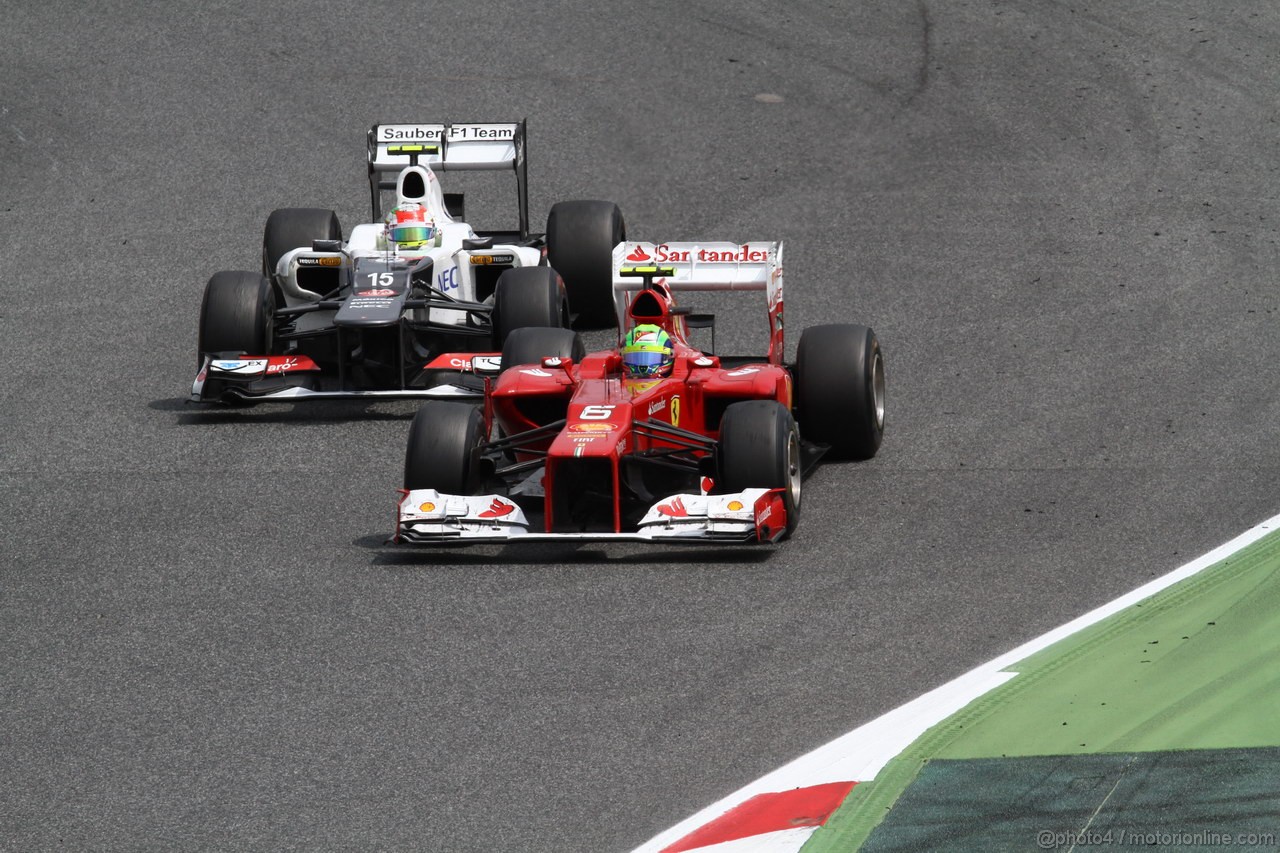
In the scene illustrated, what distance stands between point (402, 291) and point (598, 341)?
271 centimetres

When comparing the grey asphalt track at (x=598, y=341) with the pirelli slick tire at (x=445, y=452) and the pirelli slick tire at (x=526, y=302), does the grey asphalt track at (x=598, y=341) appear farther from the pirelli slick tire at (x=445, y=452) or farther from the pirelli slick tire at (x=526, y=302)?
the pirelli slick tire at (x=526, y=302)

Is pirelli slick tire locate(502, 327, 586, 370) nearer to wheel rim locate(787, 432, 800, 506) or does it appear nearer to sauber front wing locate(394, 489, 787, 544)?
sauber front wing locate(394, 489, 787, 544)

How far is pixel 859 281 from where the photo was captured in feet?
59.7

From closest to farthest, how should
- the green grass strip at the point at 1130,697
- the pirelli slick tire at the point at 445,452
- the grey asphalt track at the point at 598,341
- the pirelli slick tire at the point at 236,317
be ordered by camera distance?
the green grass strip at the point at 1130,697, the grey asphalt track at the point at 598,341, the pirelli slick tire at the point at 445,452, the pirelli slick tire at the point at 236,317

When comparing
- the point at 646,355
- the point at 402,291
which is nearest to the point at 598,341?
the point at 402,291

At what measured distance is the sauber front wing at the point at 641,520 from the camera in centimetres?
1093

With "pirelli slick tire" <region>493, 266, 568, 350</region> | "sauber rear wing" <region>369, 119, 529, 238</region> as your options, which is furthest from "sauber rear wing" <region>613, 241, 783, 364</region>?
"sauber rear wing" <region>369, 119, 529, 238</region>

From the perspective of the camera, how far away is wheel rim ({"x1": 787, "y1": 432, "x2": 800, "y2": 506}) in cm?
1141

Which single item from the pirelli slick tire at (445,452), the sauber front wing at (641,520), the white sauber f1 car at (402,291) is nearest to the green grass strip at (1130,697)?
the sauber front wing at (641,520)

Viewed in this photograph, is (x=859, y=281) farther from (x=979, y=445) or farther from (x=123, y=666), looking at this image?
(x=123, y=666)

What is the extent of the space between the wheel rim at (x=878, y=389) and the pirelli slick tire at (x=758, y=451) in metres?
1.75

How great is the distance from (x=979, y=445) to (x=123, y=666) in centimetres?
641

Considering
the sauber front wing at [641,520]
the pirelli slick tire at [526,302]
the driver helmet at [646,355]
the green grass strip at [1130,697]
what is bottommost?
the green grass strip at [1130,697]

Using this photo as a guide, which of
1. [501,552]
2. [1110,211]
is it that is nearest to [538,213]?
[1110,211]
